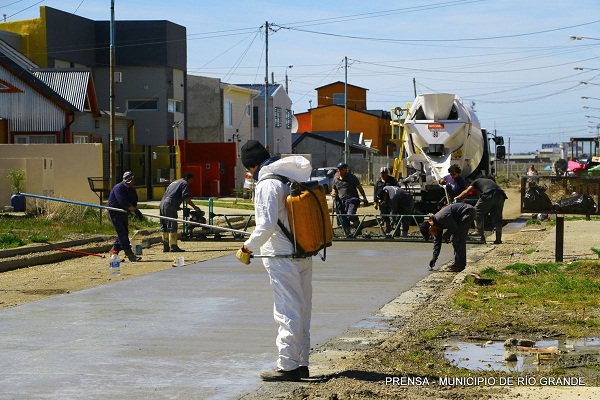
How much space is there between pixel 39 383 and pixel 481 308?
584cm

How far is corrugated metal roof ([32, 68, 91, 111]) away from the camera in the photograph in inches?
1622

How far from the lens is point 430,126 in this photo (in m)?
29.3

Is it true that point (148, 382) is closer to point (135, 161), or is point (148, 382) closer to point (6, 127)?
point (6, 127)

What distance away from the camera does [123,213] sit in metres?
19.3

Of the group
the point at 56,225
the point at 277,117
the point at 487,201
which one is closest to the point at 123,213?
the point at 56,225

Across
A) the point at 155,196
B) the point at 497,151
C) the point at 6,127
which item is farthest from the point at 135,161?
the point at 497,151

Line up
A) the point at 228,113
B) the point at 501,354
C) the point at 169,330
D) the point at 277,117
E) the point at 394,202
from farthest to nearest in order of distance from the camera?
the point at 277,117
the point at 228,113
the point at 394,202
the point at 169,330
the point at 501,354

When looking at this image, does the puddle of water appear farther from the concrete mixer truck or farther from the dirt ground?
the concrete mixer truck

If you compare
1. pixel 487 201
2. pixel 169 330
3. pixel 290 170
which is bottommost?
pixel 169 330

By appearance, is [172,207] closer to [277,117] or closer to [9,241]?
[9,241]

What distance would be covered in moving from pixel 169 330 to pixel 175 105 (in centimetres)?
4512

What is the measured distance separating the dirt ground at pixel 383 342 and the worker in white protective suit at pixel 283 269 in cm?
26

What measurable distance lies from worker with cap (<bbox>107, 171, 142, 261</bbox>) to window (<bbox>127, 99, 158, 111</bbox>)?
114 feet

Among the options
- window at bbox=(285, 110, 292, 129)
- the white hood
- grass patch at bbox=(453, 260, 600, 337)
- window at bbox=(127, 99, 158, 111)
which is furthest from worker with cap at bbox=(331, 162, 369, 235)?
window at bbox=(285, 110, 292, 129)
